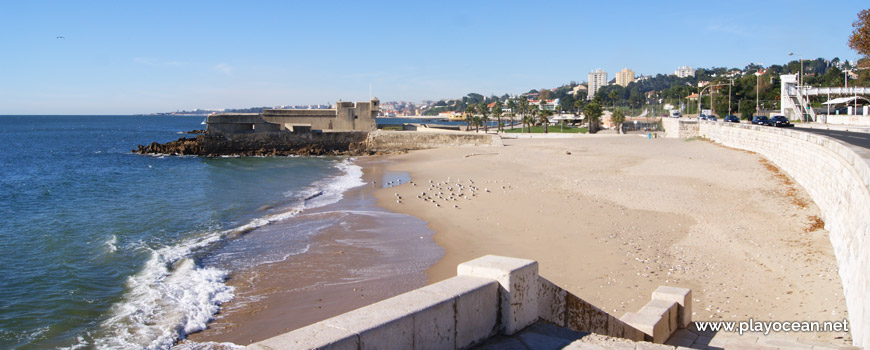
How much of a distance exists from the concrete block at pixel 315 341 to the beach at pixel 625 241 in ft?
19.7

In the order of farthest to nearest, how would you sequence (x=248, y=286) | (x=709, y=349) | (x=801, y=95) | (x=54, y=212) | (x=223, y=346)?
(x=801, y=95) < (x=54, y=212) < (x=248, y=286) < (x=223, y=346) < (x=709, y=349)

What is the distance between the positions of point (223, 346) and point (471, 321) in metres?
5.55

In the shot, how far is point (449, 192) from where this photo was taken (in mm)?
23875

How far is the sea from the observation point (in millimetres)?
9961

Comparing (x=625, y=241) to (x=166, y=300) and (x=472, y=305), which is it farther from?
(x=472, y=305)

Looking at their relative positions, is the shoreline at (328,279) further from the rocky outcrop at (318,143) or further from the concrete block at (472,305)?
the rocky outcrop at (318,143)

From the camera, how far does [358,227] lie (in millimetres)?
17516

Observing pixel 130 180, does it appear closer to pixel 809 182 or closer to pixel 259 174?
pixel 259 174

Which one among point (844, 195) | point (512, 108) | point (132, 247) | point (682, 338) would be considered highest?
point (512, 108)

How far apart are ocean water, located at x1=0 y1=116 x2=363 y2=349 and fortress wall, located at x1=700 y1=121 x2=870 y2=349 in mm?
9373

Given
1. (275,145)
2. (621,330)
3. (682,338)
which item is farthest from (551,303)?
(275,145)

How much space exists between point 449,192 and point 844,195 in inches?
576

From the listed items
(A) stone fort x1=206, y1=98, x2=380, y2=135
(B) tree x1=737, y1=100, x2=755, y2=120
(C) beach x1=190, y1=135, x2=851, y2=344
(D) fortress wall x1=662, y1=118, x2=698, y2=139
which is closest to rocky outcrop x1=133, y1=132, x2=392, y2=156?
(A) stone fort x1=206, y1=98, x2=380, y2=135

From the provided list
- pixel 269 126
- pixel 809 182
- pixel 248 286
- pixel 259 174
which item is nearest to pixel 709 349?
pixel 248 286
